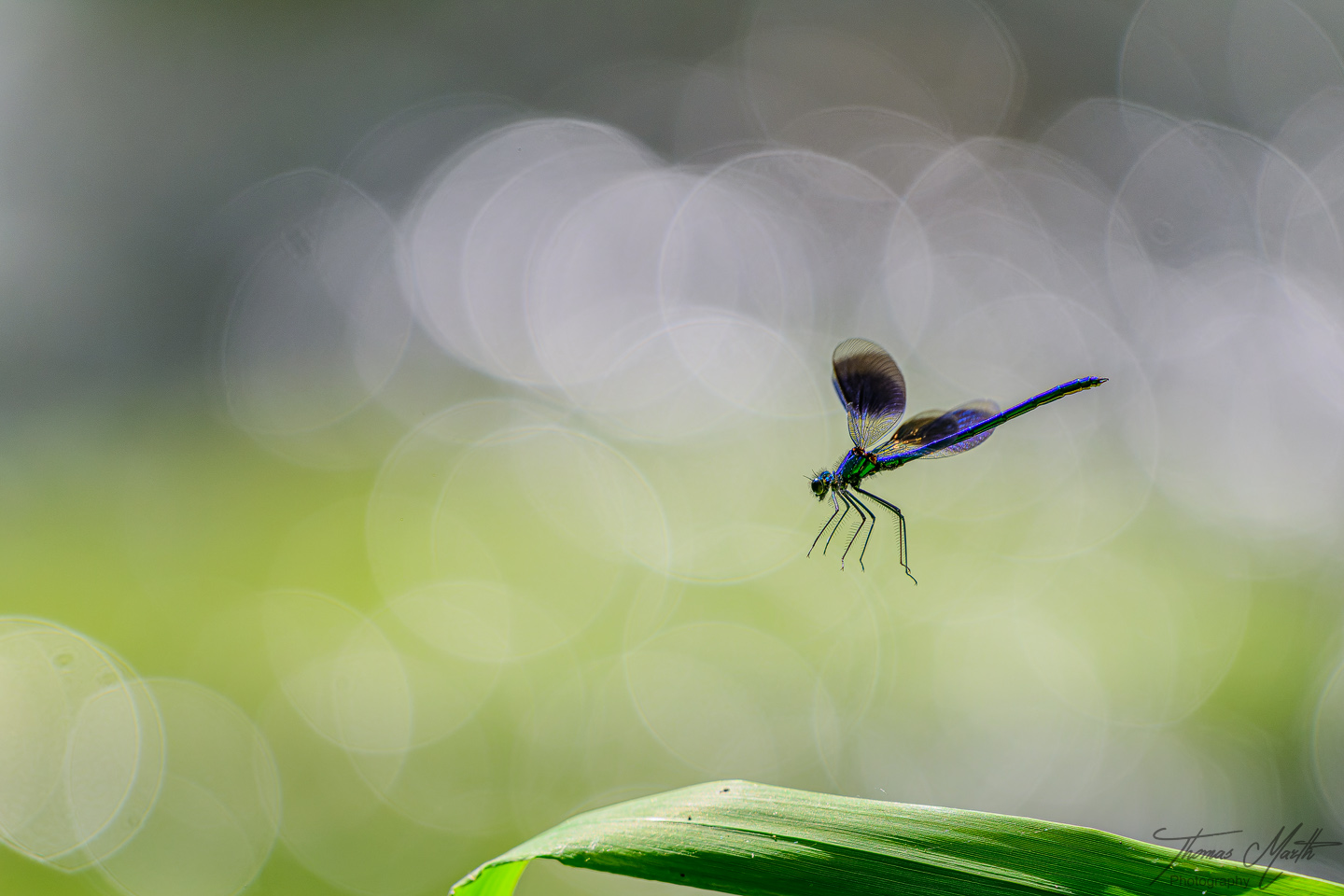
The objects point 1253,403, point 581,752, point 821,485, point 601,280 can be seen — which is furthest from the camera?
point 601,280

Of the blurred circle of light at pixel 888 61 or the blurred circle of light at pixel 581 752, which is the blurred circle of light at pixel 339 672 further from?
the blurred circle of light at pixel 888 61

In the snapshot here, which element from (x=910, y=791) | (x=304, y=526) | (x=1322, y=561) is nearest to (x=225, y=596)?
(x=304, y=526)

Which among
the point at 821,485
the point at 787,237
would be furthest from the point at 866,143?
the point at 821,485

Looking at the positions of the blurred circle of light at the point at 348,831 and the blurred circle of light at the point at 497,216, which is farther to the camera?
the blurred circle of light at the point at 497,216

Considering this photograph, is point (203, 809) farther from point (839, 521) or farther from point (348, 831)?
point (839, 521)

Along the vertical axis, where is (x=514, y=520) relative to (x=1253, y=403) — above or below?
below

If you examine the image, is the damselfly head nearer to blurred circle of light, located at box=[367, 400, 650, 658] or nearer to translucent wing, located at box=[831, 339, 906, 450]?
translucent wing, located at box=[831, 339, 906, 450]

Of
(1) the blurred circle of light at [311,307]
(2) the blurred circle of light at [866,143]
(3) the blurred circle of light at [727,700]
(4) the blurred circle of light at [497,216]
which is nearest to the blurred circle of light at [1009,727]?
(3) the blurred circle of light at [727,700]
